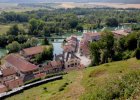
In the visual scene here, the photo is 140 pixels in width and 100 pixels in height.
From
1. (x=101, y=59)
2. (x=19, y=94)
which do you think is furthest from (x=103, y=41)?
(x=19, y=94)

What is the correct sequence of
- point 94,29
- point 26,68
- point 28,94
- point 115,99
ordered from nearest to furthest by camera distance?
1. point 115,99
2. point 28,94
3. point 26,68
4. point 94,29

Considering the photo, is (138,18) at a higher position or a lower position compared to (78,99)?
lower

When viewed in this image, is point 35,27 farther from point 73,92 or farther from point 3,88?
point 73,92

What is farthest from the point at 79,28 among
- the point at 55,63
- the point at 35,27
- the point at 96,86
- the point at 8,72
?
the point at 96,86

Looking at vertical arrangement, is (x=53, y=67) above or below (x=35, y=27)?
above

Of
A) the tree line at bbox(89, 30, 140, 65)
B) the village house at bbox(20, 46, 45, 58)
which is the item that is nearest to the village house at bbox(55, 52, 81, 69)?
the village house at bbox(20, 46, 45, 58)

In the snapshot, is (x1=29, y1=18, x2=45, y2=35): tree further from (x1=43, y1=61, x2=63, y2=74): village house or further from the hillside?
the hillside

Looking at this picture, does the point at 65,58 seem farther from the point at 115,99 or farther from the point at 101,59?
the point at 115,99

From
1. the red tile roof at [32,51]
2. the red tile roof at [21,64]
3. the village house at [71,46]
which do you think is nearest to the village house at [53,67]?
the red tile roof at [21,64]
